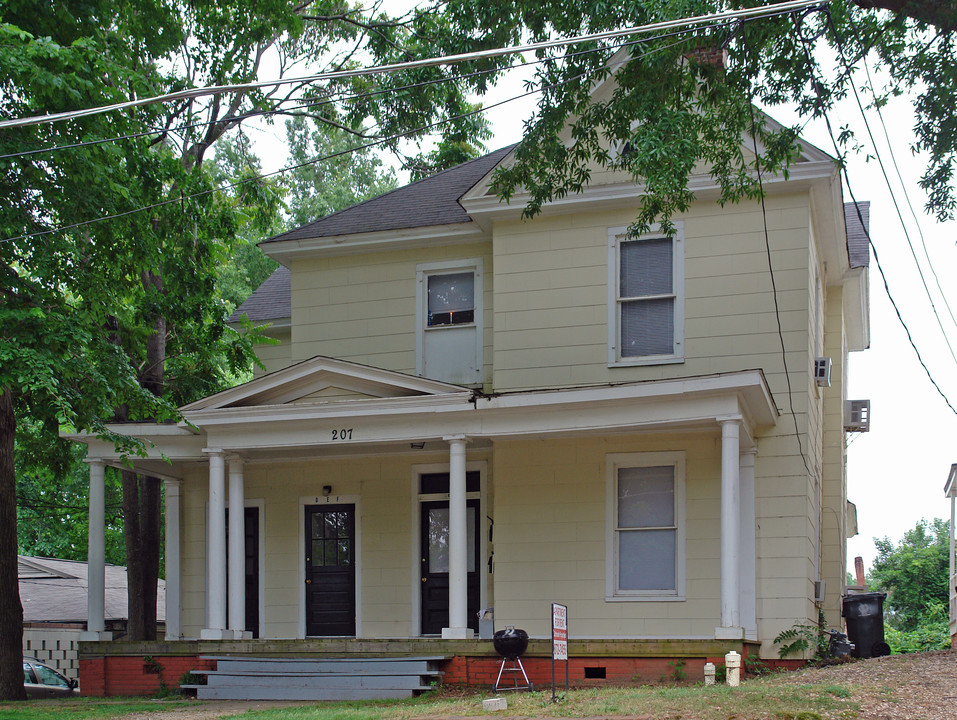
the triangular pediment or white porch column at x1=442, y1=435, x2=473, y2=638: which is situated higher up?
the triangular pediment

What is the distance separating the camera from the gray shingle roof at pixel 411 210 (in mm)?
17188

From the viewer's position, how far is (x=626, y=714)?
9.49 metres

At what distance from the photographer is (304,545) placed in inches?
677

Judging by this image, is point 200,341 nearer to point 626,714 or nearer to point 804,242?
point 804,242

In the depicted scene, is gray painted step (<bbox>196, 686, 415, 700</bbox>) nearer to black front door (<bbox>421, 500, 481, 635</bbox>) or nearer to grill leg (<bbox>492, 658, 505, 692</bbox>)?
grill leg (<bbox>492, 658, 505, 692</bbox>)

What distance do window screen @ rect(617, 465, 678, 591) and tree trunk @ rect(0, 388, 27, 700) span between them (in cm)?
859

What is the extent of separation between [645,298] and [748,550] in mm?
3659

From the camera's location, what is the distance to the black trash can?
15797 mm

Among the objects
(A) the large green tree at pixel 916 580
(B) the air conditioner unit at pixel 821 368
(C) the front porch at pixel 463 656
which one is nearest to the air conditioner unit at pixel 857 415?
(B) the air conditioner unit at pixel 821 368

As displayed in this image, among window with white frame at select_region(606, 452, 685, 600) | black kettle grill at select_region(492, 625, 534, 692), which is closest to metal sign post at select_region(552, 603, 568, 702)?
black kettle grill at select_region(492, 625, 534, 692)

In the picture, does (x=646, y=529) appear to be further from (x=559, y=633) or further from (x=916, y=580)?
(x=916, y=580)

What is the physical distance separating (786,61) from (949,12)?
174cm

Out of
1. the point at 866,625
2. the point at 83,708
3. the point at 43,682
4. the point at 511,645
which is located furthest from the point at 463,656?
the point at 43,682

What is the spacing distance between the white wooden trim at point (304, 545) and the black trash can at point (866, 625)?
7.27 metres
